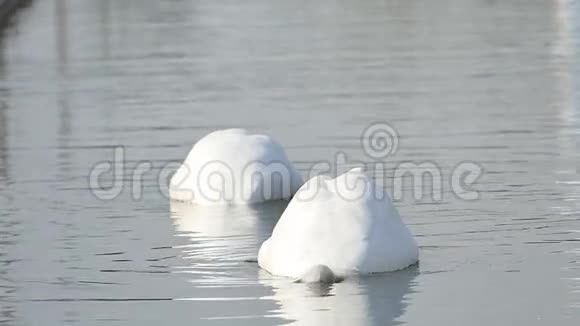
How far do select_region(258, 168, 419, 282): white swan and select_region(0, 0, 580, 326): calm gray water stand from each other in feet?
0.61

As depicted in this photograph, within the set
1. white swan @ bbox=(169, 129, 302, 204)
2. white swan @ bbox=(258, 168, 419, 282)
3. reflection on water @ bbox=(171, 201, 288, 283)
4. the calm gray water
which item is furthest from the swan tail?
white swan @ bbox=(169, 129, 302, 204)

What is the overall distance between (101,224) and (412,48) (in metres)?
17.9

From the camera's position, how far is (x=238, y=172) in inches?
760

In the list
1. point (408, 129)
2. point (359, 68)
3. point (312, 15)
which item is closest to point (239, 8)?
point (312, 15)

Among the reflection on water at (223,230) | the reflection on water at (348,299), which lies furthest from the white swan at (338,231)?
the reflection on water at (223,230)

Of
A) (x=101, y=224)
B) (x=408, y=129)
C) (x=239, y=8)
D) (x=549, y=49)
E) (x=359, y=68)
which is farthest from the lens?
(x=239, y=8)

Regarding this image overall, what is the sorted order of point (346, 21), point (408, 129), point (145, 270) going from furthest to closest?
point (346, 21) < point (408, 129) < point (145, 270)

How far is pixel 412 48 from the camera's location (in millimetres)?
35688

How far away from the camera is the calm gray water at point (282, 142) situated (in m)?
14.9

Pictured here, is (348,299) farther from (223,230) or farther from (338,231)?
(223,230)

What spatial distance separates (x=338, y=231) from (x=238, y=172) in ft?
14.2

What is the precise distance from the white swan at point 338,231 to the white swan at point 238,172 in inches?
151

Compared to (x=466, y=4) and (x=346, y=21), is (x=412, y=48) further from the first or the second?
(x=466, y=4)

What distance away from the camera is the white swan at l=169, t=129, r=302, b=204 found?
19328 mm
